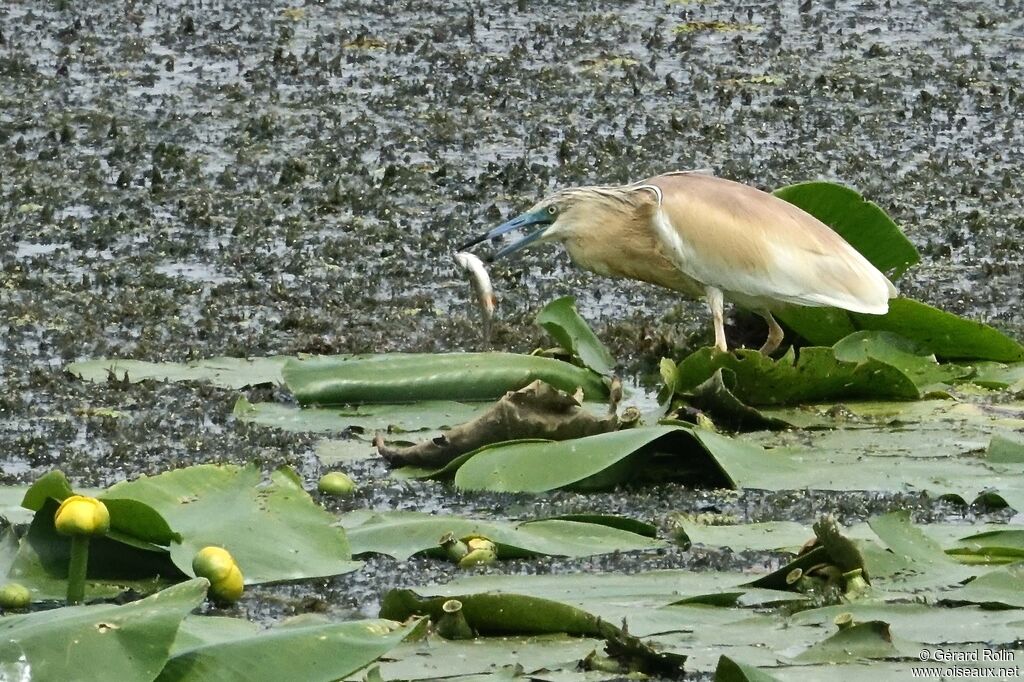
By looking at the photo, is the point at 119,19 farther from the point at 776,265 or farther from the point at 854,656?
the point at 854,656

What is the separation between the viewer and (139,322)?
768 centimetres

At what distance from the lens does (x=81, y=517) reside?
12.4 feet

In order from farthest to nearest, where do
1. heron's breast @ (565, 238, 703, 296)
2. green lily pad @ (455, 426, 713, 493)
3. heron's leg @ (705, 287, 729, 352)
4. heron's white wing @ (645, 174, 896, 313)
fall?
heron's breast @ (565, 238, 703, 296) < heron's leg @ (705, 287, 729, 352) < heron's white wing @ (645, 174, 896, 313) < green lily pad @ (455, 426, 713, 493)

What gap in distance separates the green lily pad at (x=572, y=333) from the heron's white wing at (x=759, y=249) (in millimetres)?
637

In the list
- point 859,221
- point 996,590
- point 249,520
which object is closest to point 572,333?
point 859,221

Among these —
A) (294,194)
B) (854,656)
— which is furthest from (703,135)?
(854,656)

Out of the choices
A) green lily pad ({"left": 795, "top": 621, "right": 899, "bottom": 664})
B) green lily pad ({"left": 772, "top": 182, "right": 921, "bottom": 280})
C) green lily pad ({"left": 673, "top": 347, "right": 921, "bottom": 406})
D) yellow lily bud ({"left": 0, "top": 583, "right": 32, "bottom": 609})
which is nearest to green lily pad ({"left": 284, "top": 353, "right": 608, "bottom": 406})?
green lily pad ({"left": 673, "top": 347, "right": 921, "bottom": 406})

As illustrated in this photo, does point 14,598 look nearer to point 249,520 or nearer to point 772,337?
point 249,520

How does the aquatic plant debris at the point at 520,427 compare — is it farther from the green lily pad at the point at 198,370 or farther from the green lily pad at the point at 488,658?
the green lily pad at the point at 488,658

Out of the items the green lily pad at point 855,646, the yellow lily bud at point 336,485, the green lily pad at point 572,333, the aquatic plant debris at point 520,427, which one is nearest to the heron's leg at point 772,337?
the green lily pad at point 572,333

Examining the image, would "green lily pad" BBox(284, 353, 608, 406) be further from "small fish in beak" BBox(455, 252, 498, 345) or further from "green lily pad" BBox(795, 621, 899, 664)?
"green lily pad" BBox(795, 621, 899, 664)

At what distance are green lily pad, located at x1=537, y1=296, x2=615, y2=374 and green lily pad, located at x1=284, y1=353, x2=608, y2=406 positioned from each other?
17 centimetres

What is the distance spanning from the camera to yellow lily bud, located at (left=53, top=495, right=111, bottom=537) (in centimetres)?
379

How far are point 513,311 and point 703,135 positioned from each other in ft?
11.0
